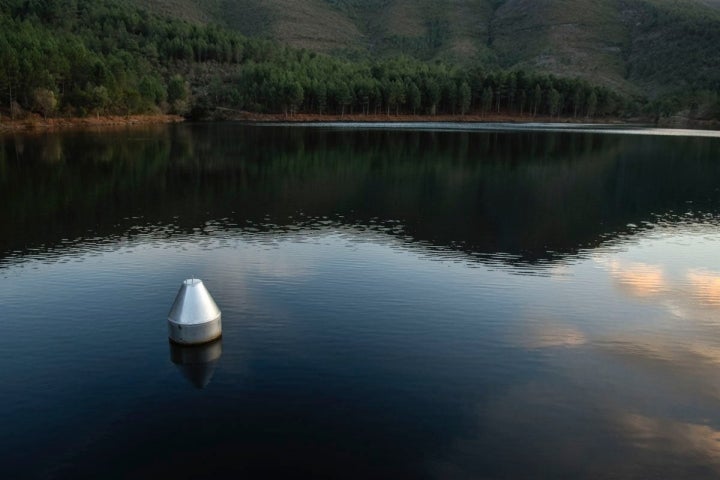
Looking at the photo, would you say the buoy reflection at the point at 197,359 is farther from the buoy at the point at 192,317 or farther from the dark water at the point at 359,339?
the buoy at the point at 192,317

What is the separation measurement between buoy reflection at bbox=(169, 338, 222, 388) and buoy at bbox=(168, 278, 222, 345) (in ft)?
0.79

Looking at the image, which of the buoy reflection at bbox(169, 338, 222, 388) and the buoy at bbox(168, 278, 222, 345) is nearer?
the buoy reflection at bbox(169, 338, 222, 388)

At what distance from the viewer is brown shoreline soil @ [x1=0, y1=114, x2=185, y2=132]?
125 meters

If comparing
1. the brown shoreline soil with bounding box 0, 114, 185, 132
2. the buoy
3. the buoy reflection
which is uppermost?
the brown shoreline soil with bounding box 0, 114, 185, 132

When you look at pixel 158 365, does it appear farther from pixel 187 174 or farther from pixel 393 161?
→ pixel 393 161

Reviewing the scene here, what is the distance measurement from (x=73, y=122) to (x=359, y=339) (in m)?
140

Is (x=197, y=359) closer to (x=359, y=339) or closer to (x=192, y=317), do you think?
(x=192, y=317)

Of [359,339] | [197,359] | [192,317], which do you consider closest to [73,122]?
[192,317]

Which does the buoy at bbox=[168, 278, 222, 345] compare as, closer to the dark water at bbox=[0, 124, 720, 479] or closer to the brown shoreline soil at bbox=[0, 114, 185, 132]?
the dark water at bbox=[0, 124, 720, 479]

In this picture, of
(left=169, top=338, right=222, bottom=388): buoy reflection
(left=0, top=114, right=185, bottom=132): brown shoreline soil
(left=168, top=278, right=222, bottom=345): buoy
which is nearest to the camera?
(left=169, top=338, right=222, bottom=388): buoy reflection

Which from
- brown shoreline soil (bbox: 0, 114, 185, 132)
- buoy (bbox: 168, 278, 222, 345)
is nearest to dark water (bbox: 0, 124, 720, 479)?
buoy (bbox: 168, 278, 222, 345)

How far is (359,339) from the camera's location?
22859 millimetres

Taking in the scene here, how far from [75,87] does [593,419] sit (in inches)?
6006

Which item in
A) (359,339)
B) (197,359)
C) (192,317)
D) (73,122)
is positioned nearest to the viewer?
(197,359)
